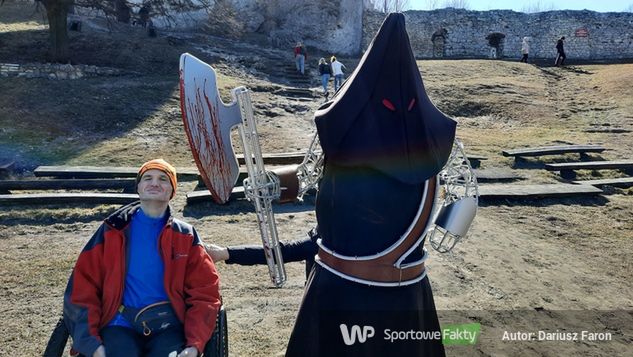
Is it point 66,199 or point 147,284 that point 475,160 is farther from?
point 147,284

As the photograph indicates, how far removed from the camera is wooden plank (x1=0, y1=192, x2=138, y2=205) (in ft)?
20.7

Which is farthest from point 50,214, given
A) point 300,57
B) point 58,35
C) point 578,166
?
point 300,57

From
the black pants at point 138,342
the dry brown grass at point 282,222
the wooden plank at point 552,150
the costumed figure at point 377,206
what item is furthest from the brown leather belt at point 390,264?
the wooden plank at point 552,150

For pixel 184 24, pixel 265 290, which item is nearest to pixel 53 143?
pixel 265 290

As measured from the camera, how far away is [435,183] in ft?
6.38

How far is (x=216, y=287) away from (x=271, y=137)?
28.8 feet

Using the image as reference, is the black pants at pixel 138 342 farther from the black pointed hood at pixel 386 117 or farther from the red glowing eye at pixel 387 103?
the red glowing eye at pixel 387 103

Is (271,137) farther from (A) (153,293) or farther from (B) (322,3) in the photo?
(B) (322,3)

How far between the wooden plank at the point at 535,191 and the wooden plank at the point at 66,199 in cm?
508

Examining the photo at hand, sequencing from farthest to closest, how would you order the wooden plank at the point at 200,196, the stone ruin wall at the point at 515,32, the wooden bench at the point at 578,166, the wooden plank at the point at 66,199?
the stone ruin wall at the point at 515,32 → the wooden bench at the point at 578,166 → the wooden plank at the point at 200,196 → the wooden plank at the point at 66,199

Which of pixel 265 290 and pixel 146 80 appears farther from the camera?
pixel 146 80

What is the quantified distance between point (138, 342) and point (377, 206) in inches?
52.2

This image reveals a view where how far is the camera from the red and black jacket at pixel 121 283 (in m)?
2.18

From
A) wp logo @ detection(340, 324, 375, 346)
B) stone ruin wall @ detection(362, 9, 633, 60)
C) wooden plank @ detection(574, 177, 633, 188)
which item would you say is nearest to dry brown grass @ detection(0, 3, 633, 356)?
Result: wooden plank @ detection(574, 177, 633, 188)
